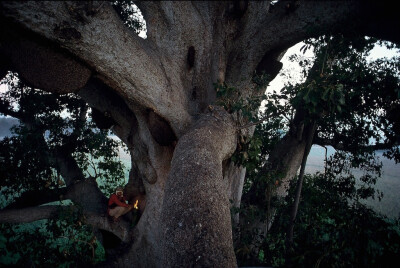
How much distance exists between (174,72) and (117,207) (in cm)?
350

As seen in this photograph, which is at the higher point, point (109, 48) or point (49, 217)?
point (109, 48)

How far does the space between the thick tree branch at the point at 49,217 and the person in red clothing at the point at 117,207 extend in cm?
16

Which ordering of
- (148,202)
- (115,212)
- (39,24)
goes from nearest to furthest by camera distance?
(39,24), (148,202), (115,212)

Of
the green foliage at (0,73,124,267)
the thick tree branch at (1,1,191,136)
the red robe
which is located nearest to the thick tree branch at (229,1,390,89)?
the thick tree branch at (1,1,191,136)

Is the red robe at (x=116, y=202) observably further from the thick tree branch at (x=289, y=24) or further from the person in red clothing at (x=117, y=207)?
the thick tree branch at (x=289, y=24)

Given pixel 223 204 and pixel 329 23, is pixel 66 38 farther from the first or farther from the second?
pixel 329 23

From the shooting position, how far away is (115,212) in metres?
5.00

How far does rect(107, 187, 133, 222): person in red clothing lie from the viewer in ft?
16.4

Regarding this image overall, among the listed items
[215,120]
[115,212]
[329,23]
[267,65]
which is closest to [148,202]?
[115,212]

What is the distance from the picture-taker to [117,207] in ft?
16.5

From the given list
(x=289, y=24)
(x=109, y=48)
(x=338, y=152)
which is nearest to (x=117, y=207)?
(x=109, y=48)

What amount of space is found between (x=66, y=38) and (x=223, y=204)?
244 centimetres

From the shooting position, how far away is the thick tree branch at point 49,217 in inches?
181

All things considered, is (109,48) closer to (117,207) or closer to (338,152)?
(117,207)
